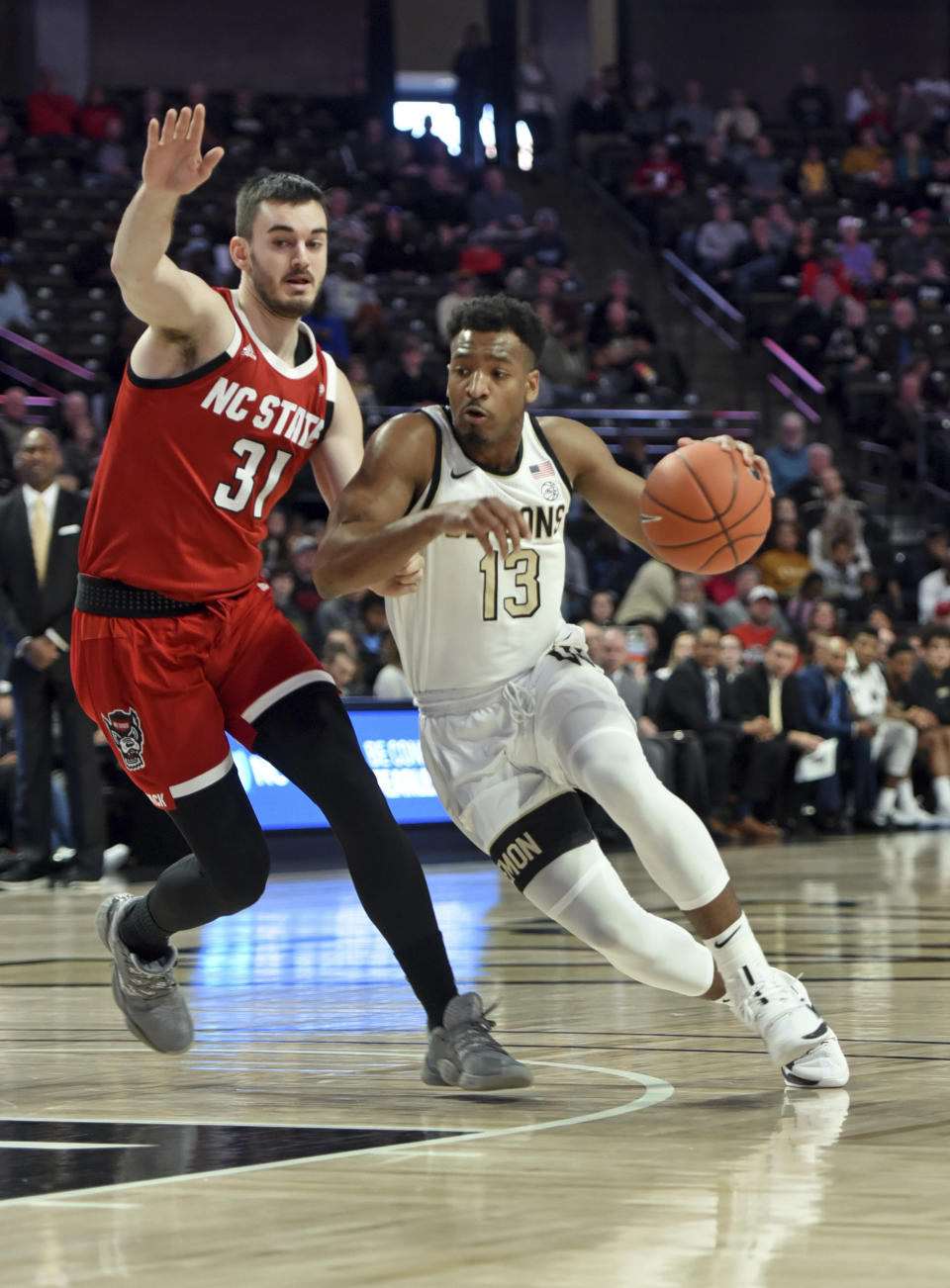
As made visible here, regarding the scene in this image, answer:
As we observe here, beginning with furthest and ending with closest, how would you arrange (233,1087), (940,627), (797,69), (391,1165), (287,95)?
1. (797,69)
2. (287,95)
3. (940,627)
4. (233,1087)
5. (391,1165)

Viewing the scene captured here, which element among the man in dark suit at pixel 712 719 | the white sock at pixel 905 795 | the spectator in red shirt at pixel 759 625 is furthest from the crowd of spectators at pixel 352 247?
the white sock at pixel 905 795

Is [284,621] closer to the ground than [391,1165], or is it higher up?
higher up

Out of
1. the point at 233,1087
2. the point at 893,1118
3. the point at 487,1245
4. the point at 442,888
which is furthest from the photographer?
the point at 442,888

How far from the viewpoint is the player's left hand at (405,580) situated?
4410 mm

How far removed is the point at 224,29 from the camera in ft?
81.9

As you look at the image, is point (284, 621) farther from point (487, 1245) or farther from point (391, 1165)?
point (487, 1245)

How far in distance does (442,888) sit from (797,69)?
19.8 metres

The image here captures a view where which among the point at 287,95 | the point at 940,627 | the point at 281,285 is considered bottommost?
the point at 940,627

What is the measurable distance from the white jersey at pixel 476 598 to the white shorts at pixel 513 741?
0.19ft

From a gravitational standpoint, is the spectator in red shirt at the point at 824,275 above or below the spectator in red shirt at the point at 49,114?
below

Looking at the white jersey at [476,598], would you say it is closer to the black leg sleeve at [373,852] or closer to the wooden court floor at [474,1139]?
the black leg sleeve at [373,852]

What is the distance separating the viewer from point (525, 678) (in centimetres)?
452

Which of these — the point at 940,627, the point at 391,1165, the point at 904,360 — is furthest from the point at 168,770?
the point at 904,360

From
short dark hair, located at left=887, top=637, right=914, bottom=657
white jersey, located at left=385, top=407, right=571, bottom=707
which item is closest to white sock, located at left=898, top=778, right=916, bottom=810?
short dark hair, located at left=887, top=637, right=914, bottom=657
